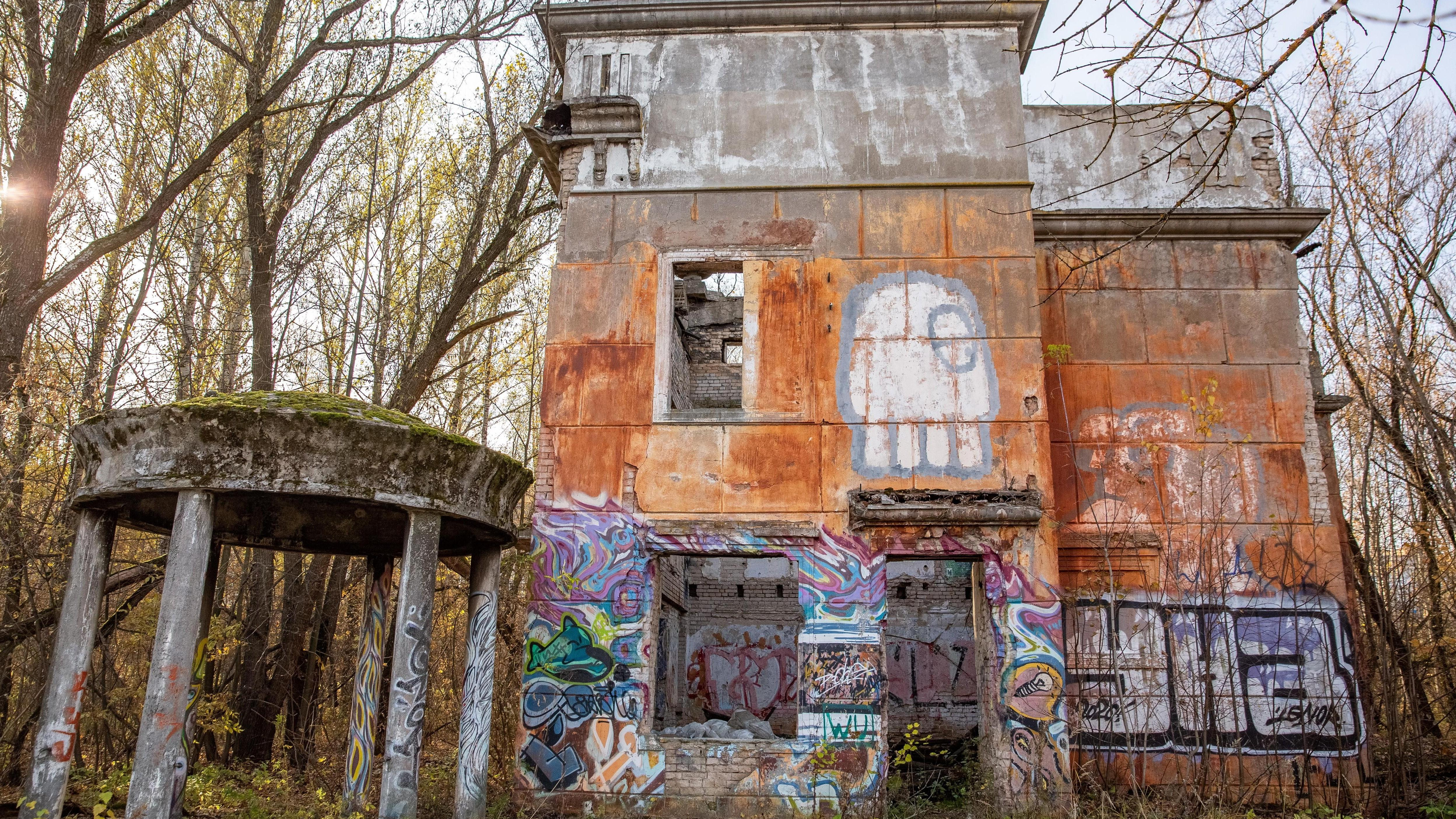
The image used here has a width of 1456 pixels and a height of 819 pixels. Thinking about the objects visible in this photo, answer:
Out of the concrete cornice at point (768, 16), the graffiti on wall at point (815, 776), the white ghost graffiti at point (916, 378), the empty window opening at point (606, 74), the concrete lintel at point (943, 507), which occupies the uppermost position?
the concrete cornice at point (768, 16)

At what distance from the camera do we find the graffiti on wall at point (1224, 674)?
10.0 metres

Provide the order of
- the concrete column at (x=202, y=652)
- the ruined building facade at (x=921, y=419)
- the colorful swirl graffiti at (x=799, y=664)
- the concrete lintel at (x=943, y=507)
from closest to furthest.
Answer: the concrete column at (x=202, y=652) → the colorful swirl graffiti at (x=799, y=664) → the ruined building facade at (x=921, y=419) → the concrete lintel at (x=943, y=507)

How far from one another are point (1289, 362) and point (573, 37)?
9.17m

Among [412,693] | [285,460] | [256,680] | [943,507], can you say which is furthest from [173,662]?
[943,507]

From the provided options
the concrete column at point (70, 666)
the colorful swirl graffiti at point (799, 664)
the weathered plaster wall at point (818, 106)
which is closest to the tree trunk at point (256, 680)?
the concrete column at point (70, 666)

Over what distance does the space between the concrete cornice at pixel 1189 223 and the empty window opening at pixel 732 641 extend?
7.13 m

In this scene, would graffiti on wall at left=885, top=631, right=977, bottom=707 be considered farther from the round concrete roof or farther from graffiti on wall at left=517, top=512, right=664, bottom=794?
the round concrete roof

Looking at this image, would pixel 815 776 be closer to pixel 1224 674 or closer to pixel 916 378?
pixel 916 378

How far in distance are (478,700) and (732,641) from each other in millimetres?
8022

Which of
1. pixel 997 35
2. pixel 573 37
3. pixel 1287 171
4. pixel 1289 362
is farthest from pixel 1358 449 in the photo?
pixel 573 37

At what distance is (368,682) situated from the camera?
32.0ft

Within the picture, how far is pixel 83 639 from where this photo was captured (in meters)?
7.41

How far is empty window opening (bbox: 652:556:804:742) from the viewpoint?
51.5ft

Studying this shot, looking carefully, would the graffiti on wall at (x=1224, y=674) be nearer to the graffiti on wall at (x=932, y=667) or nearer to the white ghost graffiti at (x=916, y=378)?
the white ghost graffiti at (x=916, y=378)
